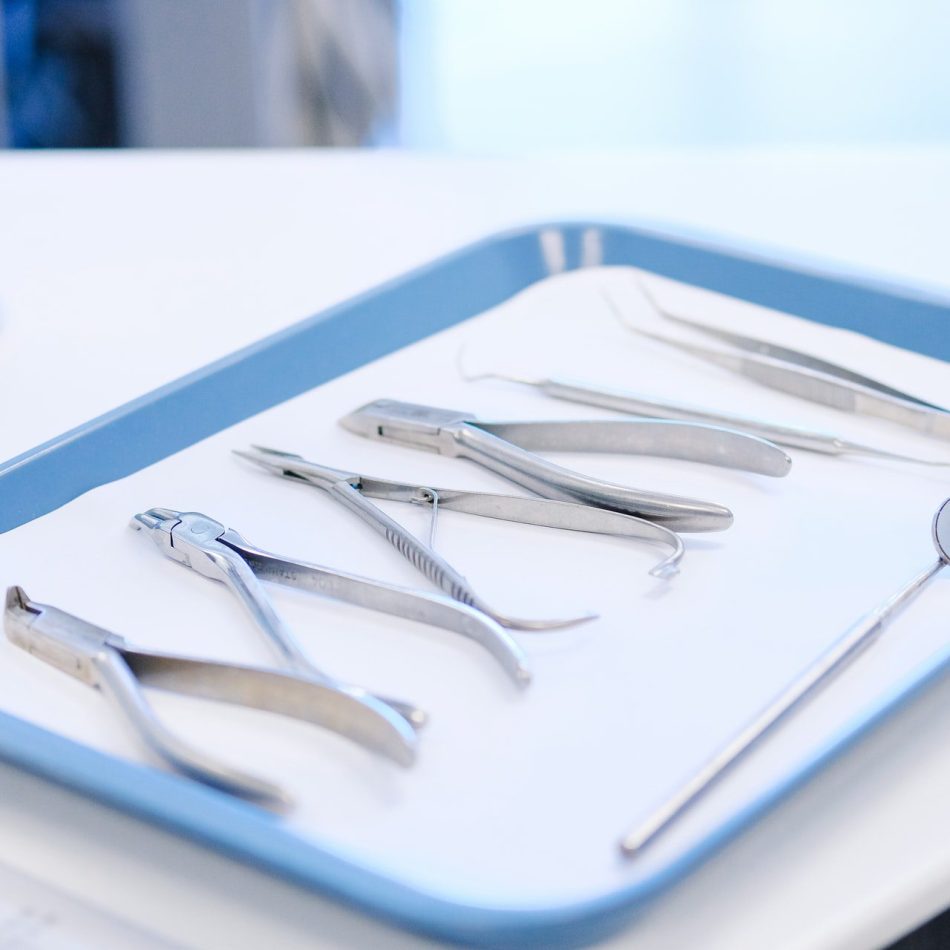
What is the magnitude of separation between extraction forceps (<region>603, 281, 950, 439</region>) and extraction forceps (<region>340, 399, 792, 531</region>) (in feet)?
0.29

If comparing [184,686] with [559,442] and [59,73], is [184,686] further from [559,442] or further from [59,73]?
[59,73]

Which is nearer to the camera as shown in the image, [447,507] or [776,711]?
[776,711]

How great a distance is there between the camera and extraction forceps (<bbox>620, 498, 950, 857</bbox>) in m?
0.33

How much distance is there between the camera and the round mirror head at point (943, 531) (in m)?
0.44

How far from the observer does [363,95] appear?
189 centimetres

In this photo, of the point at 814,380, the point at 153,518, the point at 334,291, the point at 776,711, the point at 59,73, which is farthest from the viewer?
the point at 59,73

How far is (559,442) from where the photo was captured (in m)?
0.53

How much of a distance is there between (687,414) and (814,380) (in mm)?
67

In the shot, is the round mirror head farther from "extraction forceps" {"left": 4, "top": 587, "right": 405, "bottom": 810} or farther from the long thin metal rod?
"extraction forceps" {"left": 4, "top": 587, "right": 405, "bottom": 810}

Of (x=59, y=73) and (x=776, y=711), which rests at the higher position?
(x=59, y=73)

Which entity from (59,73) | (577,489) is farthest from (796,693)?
(59,73)

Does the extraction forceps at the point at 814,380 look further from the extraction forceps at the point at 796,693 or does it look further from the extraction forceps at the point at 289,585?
the extraction forceps at the point at 289,585

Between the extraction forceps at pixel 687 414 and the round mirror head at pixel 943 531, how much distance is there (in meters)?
0.07

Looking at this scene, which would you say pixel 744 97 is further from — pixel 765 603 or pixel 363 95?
pixel 765 603
